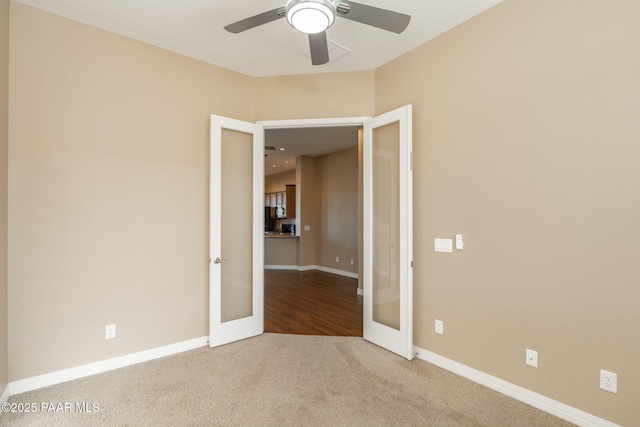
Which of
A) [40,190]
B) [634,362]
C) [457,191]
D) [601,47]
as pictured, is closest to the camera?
[634,362]

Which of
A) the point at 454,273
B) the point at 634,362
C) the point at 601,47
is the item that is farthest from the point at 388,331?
the point at 601,47

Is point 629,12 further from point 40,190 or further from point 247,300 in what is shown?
point 40,190

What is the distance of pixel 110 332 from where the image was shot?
9.16ft

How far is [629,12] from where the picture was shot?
1.87m

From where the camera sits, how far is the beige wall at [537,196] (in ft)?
6.24

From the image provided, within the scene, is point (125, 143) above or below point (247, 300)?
above

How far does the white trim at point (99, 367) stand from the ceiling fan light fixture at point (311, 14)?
10.0 ft

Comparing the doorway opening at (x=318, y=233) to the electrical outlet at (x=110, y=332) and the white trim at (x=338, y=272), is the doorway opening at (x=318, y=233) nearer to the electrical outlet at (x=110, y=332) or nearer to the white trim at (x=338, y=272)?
the white trim at (x=338, y=272)

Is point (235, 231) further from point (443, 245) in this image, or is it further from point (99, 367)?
point (443, 245)

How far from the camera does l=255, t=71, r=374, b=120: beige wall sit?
3576 mm

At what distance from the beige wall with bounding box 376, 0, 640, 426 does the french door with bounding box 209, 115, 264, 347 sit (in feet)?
5.85

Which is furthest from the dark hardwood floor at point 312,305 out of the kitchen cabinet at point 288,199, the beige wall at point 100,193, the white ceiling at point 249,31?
the white ceiling at point 249,31

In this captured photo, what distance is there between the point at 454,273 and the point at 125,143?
3205 millimetres

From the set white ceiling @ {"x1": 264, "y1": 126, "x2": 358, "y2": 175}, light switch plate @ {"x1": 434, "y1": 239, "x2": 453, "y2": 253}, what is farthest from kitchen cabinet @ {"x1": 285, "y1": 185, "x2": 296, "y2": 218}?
light switch plate @ {"x1": 434, "y1": 239, "x2": 453, "y2": 253}
